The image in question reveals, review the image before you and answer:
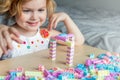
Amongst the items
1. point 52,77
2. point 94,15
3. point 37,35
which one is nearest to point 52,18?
point 37,35

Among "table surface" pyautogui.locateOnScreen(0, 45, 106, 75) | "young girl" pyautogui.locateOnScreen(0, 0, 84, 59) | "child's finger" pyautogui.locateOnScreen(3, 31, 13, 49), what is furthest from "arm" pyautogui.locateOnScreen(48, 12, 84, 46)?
"child's finger" pyautogui.locateOnScreen(3, 31, 13, 49)

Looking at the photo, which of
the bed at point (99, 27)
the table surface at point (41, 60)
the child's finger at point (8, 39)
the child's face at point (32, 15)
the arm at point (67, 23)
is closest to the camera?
the table surface at point (41, 60)

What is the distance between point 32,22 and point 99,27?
84 centimetres

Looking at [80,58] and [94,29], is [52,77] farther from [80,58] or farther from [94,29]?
[94,29]

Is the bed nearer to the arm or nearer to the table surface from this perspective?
the arm

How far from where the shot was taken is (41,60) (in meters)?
1.09

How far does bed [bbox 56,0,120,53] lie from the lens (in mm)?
1575

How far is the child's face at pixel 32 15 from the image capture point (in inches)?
49.0

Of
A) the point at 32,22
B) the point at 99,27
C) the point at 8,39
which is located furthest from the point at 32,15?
the point at 99,27

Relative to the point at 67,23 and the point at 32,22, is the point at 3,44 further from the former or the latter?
the point at 67,23

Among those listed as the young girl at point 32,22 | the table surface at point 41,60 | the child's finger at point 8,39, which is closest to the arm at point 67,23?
the young girl at point 32,22

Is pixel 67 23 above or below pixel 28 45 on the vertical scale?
above

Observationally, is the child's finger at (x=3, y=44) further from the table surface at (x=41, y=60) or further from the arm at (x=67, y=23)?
the arm at (x=67, y=23)

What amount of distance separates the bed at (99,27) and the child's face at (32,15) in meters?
0.43
